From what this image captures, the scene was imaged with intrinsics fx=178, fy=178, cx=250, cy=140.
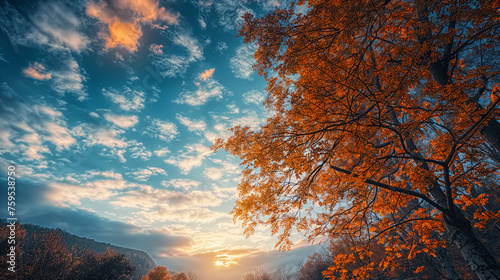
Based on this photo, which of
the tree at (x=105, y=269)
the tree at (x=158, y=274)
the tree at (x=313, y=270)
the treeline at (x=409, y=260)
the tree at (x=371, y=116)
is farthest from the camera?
the tree at (x=313, y=270)

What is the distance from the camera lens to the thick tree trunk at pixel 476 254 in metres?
3.36

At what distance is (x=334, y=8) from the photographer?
3.63 m

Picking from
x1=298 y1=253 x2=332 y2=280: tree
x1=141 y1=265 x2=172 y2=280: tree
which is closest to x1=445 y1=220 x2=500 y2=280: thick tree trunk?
x1=298 y1=253 x2=332 y2=280: tree

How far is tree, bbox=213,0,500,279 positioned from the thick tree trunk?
0.02 m

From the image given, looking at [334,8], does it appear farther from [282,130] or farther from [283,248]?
[283,248]

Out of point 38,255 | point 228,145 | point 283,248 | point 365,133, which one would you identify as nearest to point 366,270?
point 283,248

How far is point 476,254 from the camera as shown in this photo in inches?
139

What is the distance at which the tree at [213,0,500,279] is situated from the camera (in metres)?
3.27

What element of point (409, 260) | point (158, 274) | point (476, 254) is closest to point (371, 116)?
point (476, 254)

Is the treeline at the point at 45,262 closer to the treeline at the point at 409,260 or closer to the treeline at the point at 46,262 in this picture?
the treeline at the point at 46,262

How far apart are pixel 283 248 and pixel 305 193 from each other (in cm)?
184

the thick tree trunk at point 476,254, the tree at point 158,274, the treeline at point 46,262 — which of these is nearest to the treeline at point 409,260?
the thick tree trunk at point 476,254

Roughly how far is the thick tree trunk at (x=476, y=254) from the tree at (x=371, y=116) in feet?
0.05

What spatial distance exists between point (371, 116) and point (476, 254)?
338 centimetres
